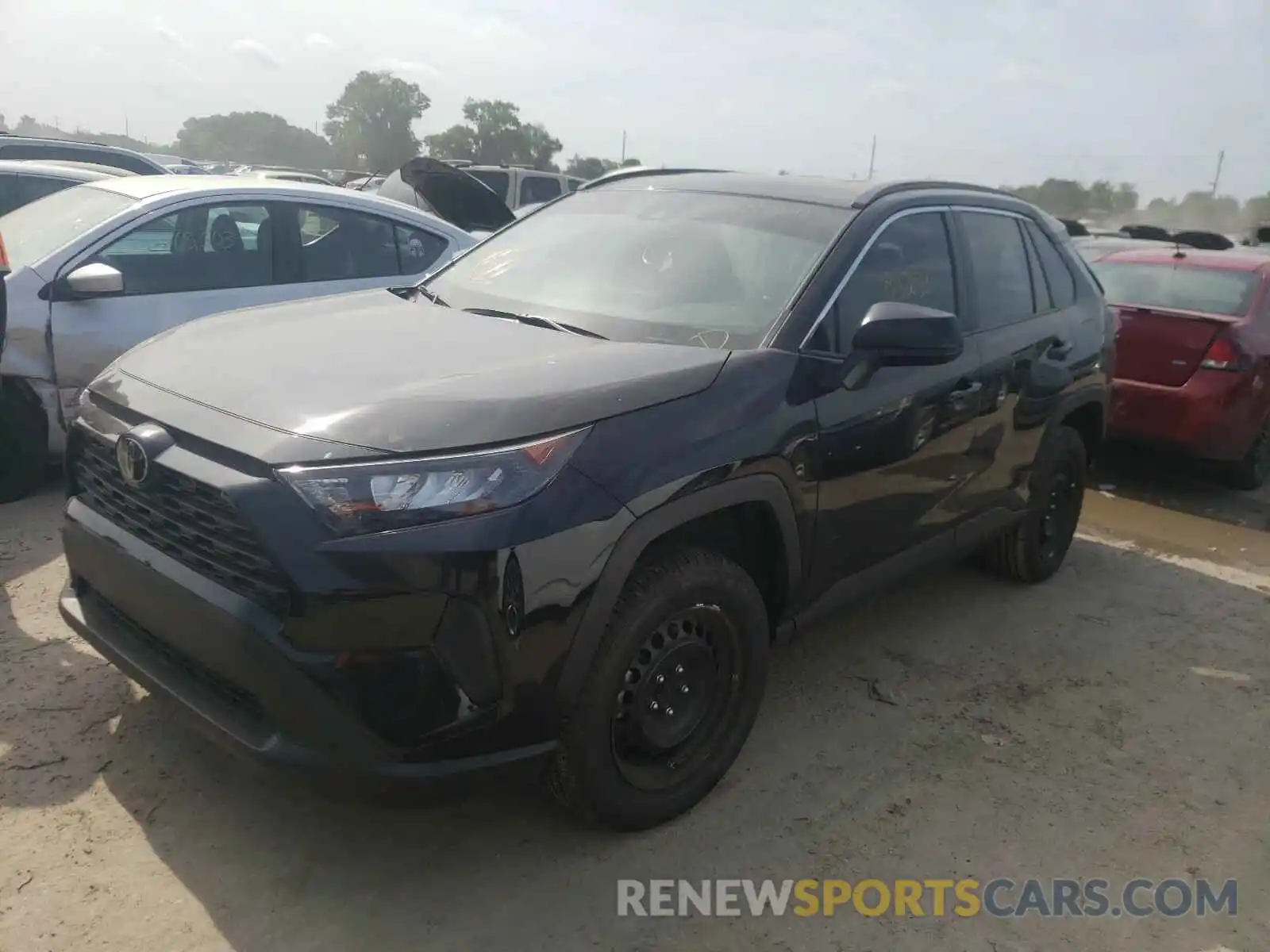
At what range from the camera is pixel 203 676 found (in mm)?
2428

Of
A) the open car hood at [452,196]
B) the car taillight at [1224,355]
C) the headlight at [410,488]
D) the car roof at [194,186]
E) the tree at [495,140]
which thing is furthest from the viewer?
the tree at [495,140]

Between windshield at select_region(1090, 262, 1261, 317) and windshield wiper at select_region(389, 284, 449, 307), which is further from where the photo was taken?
windshield at select_region(1090, 262, 1261, 317)

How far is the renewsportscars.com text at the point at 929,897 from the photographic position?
259 centimetres

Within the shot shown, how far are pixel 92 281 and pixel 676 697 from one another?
358 centimetres

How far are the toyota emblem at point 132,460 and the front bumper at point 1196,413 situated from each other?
574 centimetres

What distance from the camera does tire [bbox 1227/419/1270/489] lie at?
670 cm

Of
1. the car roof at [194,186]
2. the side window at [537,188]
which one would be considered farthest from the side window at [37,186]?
the side window at [537,188]

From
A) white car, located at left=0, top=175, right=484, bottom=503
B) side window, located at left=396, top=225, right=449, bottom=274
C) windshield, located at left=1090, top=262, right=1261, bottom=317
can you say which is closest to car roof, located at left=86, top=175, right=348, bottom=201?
white car, located at left=0, top=175, right=484, bottom=503

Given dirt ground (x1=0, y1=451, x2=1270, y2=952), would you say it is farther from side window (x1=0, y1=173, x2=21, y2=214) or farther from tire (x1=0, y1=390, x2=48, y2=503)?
side window (x1=0, y1=173, x2=21, y2=214)

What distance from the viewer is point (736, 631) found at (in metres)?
2.85

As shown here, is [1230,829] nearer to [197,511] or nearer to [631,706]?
[631,706]

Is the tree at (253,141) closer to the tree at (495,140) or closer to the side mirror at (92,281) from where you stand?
the tree at (495,140)

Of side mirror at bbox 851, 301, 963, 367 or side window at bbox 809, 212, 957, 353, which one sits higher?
side window at bbox 809, 212, 957, 353

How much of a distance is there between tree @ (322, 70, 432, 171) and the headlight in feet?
262
